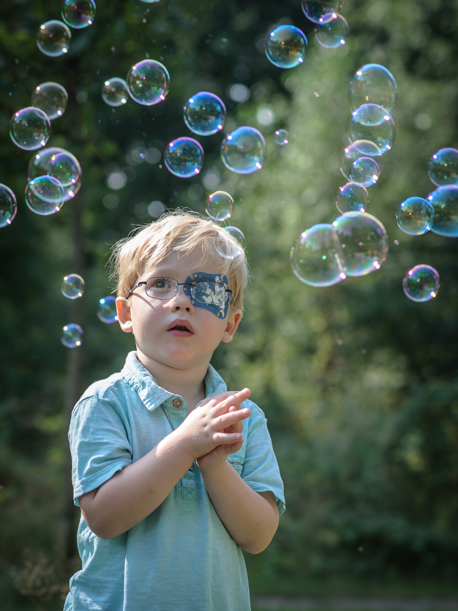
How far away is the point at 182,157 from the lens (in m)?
2.85

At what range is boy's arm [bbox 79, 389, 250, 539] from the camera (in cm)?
126

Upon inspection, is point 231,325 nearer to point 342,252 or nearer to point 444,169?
point 342,252

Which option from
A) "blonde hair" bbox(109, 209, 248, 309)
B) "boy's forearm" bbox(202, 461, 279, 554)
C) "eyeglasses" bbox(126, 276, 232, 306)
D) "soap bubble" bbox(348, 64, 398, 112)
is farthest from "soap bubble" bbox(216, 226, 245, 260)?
"soap bubble" bbox(348, 64, 398, 112)

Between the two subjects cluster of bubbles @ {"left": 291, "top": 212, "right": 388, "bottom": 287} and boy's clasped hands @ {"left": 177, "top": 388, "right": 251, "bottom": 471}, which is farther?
cluster of bubbles @ {"left": 291, "top": 212, "right": 388, "bottom": 287}

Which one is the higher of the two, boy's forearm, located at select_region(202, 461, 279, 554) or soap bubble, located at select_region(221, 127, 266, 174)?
soap bubble, located at select_region(221, 127, 266, 174)

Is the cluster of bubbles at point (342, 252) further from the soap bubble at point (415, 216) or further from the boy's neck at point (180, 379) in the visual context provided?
the boy's neck at point (180, 379)

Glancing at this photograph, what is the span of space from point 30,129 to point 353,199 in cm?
166

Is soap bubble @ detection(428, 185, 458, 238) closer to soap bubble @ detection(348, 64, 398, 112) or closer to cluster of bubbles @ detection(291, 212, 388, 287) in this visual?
cluster of bubbles @ detection(291, 212, 388, 287)

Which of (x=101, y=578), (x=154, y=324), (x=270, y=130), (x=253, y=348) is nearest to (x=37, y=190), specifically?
(x=154, y=324)

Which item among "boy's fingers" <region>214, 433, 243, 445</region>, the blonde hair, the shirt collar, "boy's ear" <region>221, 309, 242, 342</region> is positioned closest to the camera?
"boy's fingers" <region>214, 433, 243, 445</region>

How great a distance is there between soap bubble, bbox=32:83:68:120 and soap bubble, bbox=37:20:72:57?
0.20 meters

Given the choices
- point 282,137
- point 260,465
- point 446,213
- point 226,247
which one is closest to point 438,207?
point 446,213

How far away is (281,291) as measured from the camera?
1272cm

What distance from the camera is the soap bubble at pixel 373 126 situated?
2.93 metres
